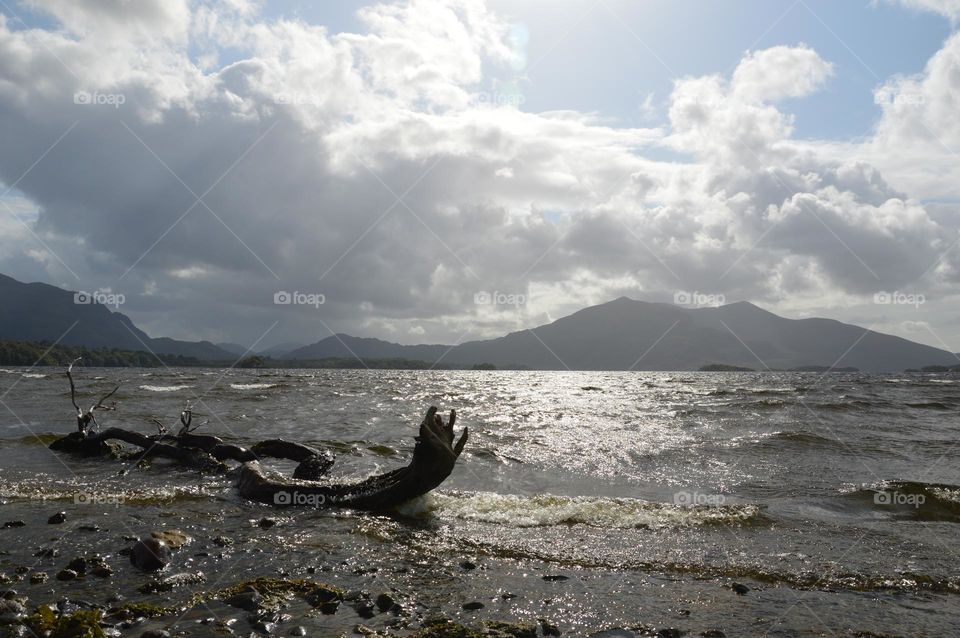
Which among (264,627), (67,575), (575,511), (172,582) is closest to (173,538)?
(67,575)

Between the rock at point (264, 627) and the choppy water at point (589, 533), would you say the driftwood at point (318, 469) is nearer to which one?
the choppy water at point (589, 533)

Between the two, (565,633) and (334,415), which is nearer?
(565,633)

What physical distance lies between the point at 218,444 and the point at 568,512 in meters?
10.1

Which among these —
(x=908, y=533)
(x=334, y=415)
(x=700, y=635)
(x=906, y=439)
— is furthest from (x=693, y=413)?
(x=700, y=635)

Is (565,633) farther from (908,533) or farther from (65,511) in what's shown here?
(65,511)

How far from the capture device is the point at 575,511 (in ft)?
39.4

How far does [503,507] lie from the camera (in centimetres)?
1224

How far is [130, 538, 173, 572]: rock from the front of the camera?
7.92 m

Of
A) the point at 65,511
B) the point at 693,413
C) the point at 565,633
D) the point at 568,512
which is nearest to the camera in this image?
the point at 565,633

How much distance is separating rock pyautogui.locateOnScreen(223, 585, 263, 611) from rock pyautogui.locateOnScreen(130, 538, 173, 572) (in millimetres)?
1826

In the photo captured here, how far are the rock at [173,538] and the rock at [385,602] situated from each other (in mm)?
3969

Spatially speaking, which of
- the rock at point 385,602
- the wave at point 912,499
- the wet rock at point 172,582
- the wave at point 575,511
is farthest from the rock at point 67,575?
the wave at point 912,499

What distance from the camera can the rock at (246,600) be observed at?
22.0 ft

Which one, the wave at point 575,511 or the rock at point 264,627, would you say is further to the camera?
the wave at point 575,511
